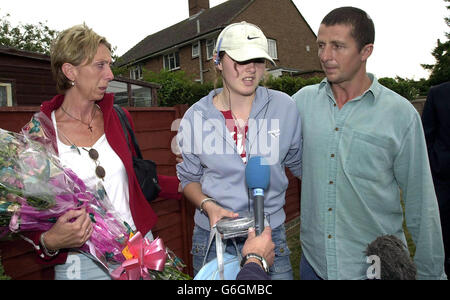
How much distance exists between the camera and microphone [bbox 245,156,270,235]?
1531 mm

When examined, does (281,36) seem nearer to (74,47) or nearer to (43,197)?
(74,47)

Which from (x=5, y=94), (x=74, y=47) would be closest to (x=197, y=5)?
(x=5, y=94)

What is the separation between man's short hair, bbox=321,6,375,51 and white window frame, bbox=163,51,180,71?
30.0 m

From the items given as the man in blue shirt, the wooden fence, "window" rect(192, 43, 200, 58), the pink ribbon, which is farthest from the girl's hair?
"window" rect(192, 43, 200, 58)

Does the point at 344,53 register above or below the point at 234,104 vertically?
above

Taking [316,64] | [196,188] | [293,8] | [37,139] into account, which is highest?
[293,8]

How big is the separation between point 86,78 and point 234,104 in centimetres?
96

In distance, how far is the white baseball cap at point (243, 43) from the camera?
2139 mm

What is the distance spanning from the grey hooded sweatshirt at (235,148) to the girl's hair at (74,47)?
2.42 ft

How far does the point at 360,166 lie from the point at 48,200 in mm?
1709

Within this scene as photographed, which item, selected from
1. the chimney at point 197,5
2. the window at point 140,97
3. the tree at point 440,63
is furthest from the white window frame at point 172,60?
the tree at point 440,63

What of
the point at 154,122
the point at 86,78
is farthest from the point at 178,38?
the point at 86,78
